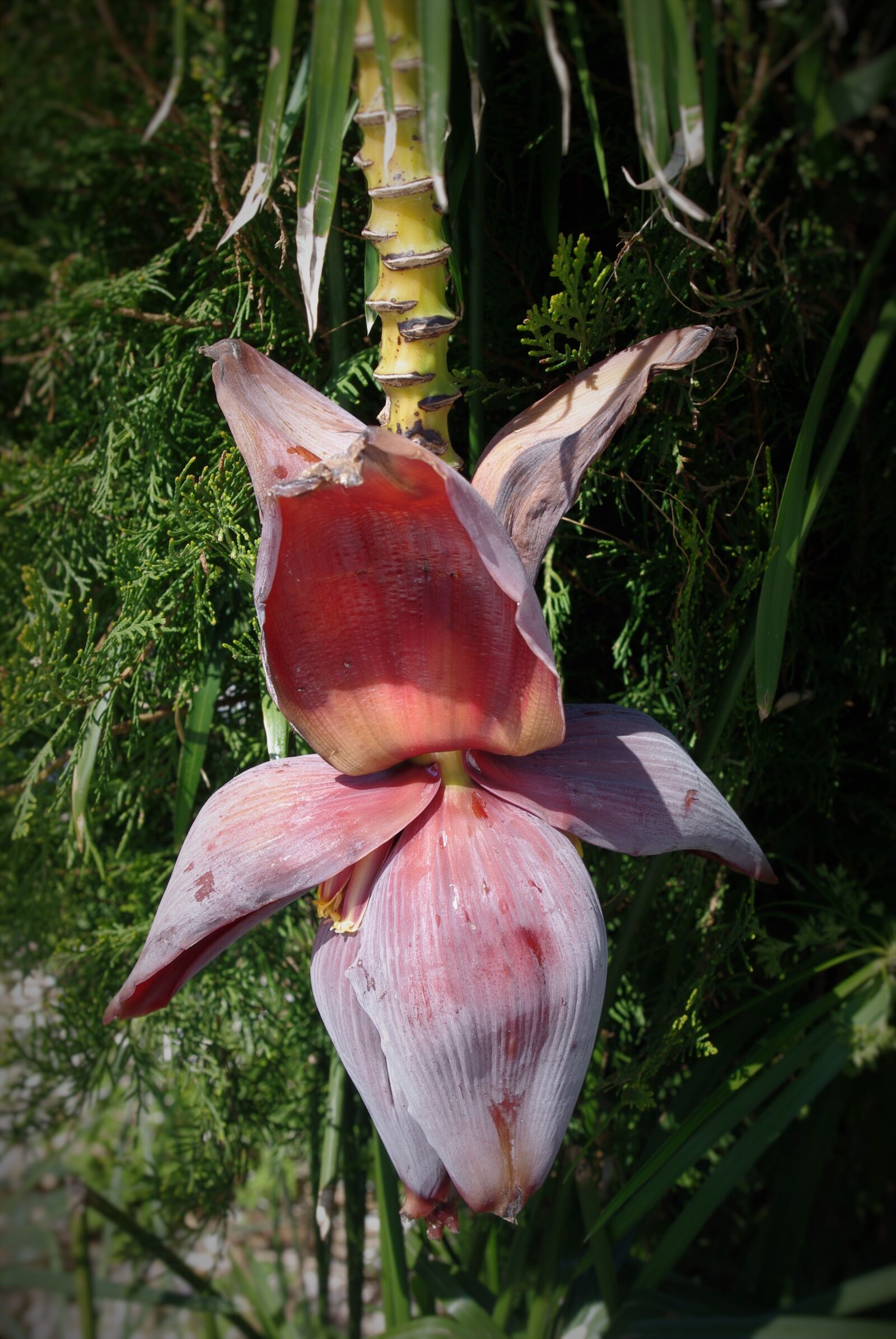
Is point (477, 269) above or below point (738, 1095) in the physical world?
above

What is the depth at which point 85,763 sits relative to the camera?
42 cm

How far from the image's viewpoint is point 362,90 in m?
0.27

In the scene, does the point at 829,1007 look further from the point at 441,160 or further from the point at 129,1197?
the point at 129,1197

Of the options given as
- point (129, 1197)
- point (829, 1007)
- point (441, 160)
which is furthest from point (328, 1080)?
point (441, 160)

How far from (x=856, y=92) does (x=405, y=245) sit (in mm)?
129

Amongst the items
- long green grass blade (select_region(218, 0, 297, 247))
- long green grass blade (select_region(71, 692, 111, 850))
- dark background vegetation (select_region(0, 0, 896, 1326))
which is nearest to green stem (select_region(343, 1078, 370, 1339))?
dark background vegetation (select_region(0, 0, 896, 1326))

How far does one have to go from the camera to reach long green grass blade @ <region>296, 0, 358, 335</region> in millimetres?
261

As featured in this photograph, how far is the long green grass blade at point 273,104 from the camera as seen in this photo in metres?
0.27

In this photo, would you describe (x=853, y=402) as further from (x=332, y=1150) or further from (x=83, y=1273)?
(x=83, y=1273)

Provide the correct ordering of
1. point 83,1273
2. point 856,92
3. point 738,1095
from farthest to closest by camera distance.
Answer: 1. point 83,1273
2. point 738,1095
3. point 856,92

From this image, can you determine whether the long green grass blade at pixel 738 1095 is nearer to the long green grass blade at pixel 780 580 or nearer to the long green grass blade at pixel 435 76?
the long green grass blade at pixel 780 580

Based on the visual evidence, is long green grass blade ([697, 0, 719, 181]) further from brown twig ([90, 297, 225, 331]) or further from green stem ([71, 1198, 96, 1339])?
green stem ([71, 1198, 96, 1339])

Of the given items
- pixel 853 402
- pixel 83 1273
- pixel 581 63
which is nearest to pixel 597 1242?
pixel 83 1273

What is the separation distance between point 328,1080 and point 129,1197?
1.47 feet
